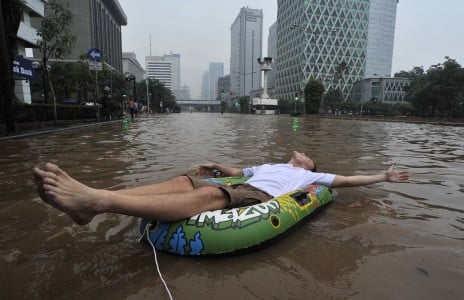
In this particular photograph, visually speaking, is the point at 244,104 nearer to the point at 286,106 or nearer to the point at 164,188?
the point at 286,106

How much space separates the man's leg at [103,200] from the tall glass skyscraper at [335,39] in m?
125

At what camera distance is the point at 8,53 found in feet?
47.0

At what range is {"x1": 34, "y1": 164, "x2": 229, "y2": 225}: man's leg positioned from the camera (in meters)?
2.50

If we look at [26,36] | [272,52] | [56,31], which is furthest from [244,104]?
[56,31]

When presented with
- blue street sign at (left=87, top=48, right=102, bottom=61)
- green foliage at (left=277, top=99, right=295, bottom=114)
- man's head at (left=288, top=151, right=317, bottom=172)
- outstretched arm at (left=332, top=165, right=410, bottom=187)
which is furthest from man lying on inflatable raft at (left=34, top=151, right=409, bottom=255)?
green foliage at (left=277, top=99, right=295, bottom=114)

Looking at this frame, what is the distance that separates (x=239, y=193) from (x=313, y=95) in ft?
205

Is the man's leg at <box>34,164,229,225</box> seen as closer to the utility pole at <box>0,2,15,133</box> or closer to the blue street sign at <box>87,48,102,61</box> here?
the utility pole at <box>0,2,15,133</box>

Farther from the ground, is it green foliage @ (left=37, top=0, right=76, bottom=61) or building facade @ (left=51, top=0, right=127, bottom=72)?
building facade @ (left=51, top=0, right=127, bottom=72)

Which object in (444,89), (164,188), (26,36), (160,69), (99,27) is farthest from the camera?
(160,69)

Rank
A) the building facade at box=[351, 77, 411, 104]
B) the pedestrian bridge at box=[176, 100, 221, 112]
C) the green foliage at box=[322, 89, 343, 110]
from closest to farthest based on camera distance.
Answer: the green foliage at box=[322, 89, 343, 110], the building facade at box=[351, 77, 411, 104], the pedestrian bridge at box=[176, 100, 221, 112]

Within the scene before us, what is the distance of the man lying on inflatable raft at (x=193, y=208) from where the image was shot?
2.55 metres

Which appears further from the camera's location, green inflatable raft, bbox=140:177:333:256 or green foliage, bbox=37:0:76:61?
green foliage, bbox=37:0:76:61

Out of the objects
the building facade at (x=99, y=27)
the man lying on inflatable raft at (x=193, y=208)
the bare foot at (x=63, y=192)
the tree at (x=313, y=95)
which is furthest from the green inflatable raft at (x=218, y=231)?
the building facade at (x=99, y=27)

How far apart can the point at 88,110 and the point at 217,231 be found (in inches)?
1030
